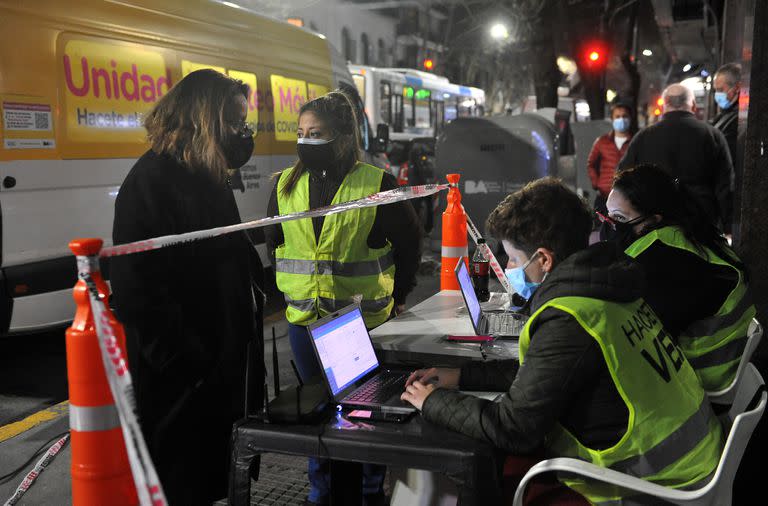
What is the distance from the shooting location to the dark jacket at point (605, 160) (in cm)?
889

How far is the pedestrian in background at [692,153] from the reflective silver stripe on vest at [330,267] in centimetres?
349

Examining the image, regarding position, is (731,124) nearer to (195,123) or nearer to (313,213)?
(313,213)

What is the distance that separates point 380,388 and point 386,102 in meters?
16.0

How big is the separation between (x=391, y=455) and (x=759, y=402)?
1200mm

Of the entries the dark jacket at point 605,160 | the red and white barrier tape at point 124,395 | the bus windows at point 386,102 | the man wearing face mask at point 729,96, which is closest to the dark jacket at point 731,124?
the man wearing face mask at point 729,96

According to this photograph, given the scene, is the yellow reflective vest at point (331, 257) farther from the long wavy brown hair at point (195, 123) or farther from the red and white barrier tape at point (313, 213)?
the long wavy brown hair at point (195, 123)

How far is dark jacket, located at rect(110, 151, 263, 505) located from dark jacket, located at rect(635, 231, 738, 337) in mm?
1685

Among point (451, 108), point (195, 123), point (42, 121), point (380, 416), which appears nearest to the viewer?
point (380, 416)

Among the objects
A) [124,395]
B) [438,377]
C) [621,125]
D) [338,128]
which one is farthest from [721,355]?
[621,125]

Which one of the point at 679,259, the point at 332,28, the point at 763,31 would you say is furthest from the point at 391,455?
the point at 332,28

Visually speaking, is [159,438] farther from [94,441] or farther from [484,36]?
[484,36]

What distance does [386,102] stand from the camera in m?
18.2

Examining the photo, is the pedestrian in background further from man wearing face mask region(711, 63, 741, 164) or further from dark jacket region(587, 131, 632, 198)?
dark jacket region(587, 131, 632, 198)

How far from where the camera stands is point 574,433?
2244 mm
